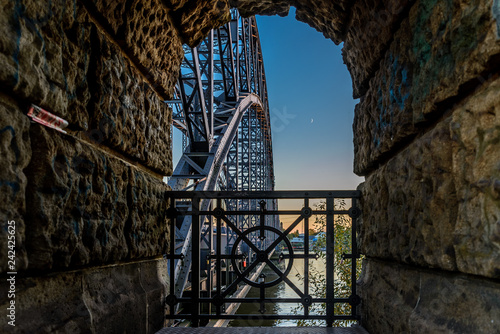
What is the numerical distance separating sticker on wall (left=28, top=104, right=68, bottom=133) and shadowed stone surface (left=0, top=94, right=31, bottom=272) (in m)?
0.05

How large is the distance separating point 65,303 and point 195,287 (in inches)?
51.3

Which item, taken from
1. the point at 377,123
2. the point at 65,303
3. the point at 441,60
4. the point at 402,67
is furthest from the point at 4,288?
the point at 377,123

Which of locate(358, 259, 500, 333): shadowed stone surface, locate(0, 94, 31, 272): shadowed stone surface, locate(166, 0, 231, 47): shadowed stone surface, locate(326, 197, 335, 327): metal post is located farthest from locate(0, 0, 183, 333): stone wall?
locate(358, 259, 500, 333): shadowed stone surface

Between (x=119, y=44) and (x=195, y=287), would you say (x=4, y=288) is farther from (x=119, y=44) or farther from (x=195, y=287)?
(x=195, y=287)

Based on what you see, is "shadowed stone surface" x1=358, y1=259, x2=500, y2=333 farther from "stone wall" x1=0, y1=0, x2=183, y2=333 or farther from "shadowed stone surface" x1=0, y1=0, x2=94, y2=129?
"shadowed stone surface" x1=0, y1=0, x2=94, y2=129

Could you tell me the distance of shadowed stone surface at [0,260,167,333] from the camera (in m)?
1.13

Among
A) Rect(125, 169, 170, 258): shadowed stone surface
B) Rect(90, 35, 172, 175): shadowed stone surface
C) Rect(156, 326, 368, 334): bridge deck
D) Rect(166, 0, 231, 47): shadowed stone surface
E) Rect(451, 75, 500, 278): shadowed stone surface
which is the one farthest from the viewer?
Rect(166, 0, 231, 47): shadowed stone surface

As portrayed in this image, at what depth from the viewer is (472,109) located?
42.5 inches

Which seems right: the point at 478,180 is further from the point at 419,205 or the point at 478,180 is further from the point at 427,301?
the point at 427,301

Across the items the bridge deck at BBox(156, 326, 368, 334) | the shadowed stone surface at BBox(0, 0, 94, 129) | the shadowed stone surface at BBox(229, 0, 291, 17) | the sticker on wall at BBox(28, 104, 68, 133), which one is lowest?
the bridge deck at BBox(156, 326, 368, 334)

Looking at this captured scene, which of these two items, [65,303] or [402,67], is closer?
[65,303]

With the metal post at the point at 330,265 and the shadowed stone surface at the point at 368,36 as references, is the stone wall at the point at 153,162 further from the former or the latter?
the metal post at the point at 330,265

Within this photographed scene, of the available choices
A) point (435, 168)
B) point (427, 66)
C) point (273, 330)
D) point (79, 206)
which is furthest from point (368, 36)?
point (273, 330)

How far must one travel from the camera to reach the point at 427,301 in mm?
1388
